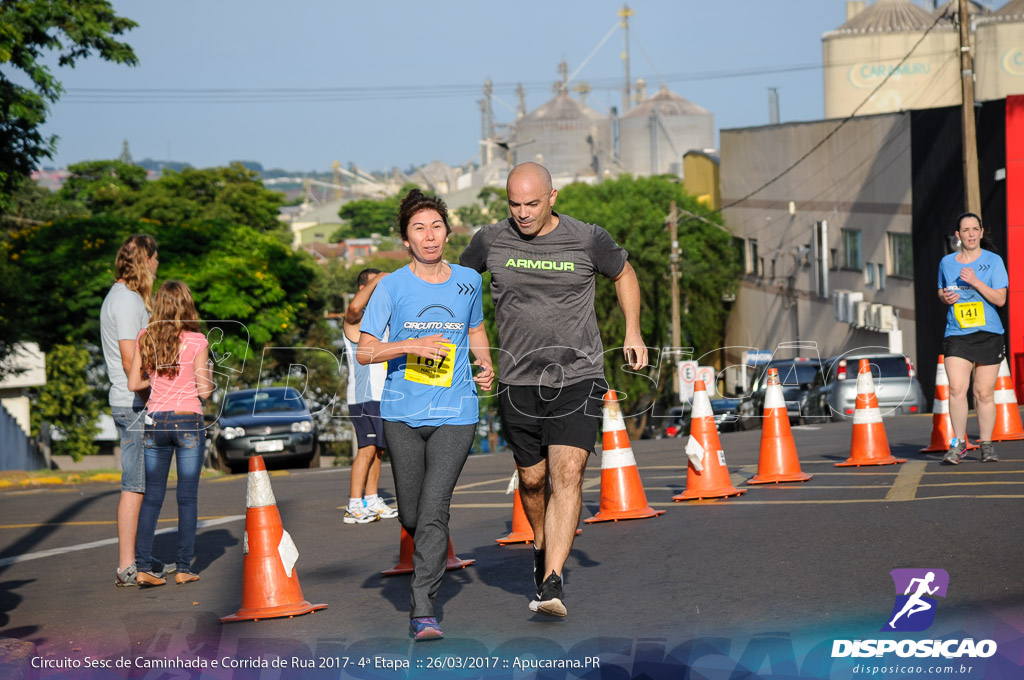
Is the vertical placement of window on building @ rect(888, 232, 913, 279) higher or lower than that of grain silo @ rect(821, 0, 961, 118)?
lower

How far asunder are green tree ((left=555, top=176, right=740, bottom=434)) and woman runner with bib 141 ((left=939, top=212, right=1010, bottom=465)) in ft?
126

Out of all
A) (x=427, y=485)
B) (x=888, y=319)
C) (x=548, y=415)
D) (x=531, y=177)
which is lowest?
(x=427, y=485)

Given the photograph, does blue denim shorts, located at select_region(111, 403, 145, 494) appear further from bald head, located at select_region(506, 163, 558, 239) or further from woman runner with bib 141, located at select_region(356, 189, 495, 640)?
bald head, located at select_region(506, 163, 558, 239)

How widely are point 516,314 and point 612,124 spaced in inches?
5625

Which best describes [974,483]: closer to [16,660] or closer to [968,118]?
[16,660]

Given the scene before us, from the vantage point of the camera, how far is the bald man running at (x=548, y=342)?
21.6 ft

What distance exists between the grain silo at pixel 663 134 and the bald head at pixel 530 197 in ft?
424

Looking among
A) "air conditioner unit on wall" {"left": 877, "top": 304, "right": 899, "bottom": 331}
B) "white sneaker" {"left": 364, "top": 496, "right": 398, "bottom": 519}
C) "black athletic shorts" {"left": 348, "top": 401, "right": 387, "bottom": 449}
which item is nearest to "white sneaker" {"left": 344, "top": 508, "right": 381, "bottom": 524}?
"white sneaker" {"left": 364, "top": 496, "right": 398, "bottom": 519}

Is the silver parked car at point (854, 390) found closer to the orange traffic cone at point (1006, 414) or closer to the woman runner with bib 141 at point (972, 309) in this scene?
the orange traffic cone at point (1006, 414)

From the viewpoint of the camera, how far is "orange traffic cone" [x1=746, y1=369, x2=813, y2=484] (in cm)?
1141

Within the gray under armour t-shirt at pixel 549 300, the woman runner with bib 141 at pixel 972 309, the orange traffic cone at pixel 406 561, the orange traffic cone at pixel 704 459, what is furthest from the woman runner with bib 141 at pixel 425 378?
the woman runner with bib 141 at pixel 972 309

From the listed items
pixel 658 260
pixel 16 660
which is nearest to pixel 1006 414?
pixel 16 660

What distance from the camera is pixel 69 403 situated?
48.0 meters

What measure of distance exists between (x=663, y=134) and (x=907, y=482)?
128 metres
